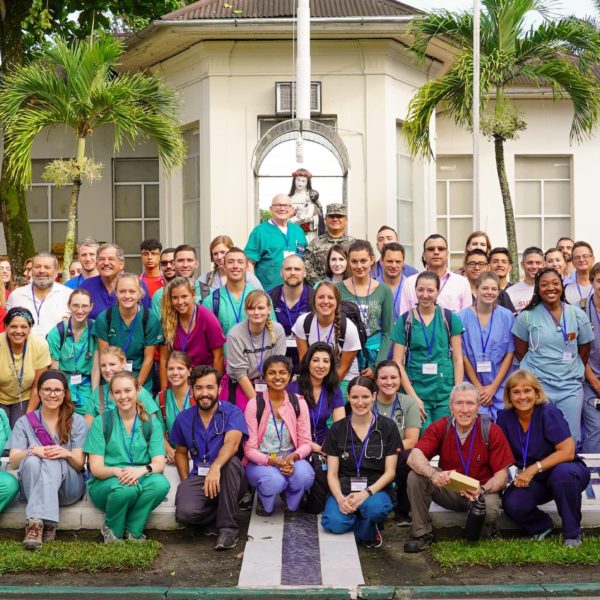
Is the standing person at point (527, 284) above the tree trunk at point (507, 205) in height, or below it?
below

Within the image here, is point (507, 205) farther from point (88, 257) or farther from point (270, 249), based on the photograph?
point (88, 257)

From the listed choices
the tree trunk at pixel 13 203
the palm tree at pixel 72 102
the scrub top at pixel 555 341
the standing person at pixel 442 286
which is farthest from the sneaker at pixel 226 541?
the tree trunk at pixel 13 203

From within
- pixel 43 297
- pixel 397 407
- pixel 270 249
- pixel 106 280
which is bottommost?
pixel 397 407

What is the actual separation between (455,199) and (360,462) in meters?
12.9

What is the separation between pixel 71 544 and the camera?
6.88m

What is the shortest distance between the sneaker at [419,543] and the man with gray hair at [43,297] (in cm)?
401

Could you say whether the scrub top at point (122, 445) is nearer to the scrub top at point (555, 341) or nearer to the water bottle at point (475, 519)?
the water bottle at point (475, 519)

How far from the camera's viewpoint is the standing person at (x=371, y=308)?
8.47m

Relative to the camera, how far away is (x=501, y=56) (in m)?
14.5

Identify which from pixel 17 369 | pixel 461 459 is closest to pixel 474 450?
pixel 461 459

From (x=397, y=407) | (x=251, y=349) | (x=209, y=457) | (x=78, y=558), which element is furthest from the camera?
(x=251, y=349)

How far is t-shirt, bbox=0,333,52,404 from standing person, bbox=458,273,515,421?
Answer: 3662 millimetres

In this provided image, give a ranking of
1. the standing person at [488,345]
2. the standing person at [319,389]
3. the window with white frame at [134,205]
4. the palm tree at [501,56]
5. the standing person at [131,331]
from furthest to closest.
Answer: the window with white frame at [134,205] → the palm tree at [501,56] → the standing person at [488,345] → the standing person at [131,331] → the standing person at [319,389]

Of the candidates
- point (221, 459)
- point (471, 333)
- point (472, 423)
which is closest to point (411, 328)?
point (471, 333)
